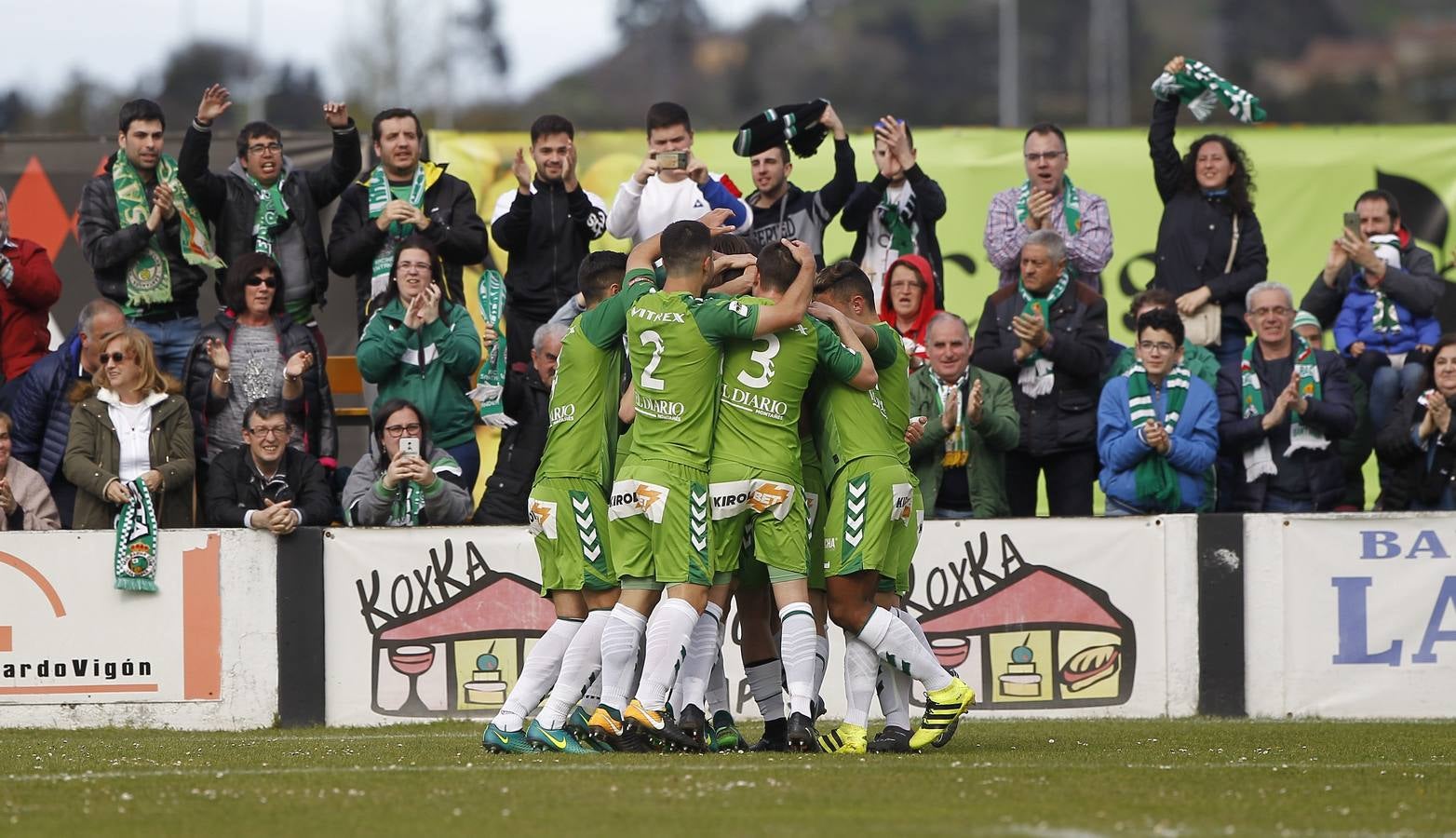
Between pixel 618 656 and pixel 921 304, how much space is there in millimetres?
4245

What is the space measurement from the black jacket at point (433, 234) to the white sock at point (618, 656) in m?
4.36

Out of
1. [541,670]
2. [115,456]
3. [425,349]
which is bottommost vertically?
[541,670]

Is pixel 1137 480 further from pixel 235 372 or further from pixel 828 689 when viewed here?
pixel 235 372

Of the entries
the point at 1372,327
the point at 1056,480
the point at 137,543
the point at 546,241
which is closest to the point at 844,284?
the point at 1056,480

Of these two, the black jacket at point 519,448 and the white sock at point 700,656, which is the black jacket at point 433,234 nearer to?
the black jacket at point 519,448

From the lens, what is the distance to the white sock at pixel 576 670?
9094 mm

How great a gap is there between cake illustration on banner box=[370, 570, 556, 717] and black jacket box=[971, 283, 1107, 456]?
3.18m

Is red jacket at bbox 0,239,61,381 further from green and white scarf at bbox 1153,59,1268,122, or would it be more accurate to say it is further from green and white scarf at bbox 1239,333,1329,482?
green and white scarf at bbox 1239,333,1329,482

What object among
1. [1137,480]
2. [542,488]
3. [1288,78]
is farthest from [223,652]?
[1288,78]

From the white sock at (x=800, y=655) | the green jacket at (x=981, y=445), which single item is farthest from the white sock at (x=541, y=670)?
the green jacket at (x=981, y=445)

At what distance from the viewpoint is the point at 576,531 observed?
9273 mm

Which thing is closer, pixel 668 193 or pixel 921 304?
pixel 668 193

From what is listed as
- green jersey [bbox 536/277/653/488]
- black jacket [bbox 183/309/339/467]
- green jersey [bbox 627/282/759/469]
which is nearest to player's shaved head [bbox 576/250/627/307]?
green jersey [bbox 536/277/653/488]

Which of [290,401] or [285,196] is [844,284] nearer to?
[290,401]
